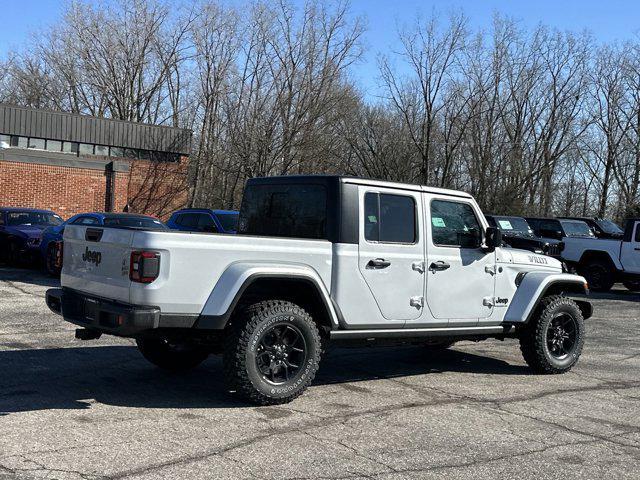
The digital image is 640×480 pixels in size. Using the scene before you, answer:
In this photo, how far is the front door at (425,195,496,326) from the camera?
7312mm

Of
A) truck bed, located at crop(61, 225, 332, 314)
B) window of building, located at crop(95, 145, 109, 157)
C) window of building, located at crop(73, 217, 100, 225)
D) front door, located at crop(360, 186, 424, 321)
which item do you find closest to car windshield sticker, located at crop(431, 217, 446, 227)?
front door, located at crop(360, 186, 424, 321)

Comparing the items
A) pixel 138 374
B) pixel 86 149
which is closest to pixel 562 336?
pixel 138 374

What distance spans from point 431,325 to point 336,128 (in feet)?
106

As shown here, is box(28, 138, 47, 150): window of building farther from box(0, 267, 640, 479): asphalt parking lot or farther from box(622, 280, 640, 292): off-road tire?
box(0, 267, 640, 479): asphalt parking lot

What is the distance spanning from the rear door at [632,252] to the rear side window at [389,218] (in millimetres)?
12639

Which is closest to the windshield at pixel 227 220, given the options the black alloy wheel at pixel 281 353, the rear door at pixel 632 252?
the rear door at pixel 632 252

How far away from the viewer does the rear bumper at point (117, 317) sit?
5668mm

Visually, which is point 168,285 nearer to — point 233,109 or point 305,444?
point 305,444

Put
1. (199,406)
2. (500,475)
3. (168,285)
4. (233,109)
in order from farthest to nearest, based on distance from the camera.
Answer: (233,109), (199,406), (168,285), (500,475)

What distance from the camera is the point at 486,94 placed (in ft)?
125

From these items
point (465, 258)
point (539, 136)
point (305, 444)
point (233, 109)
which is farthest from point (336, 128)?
point (305, 444)

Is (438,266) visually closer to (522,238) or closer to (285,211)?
(285,211)

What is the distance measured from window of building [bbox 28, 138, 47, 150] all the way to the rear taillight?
85.3 ft

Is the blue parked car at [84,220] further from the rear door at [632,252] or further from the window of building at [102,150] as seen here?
the window of building at [102,150]
